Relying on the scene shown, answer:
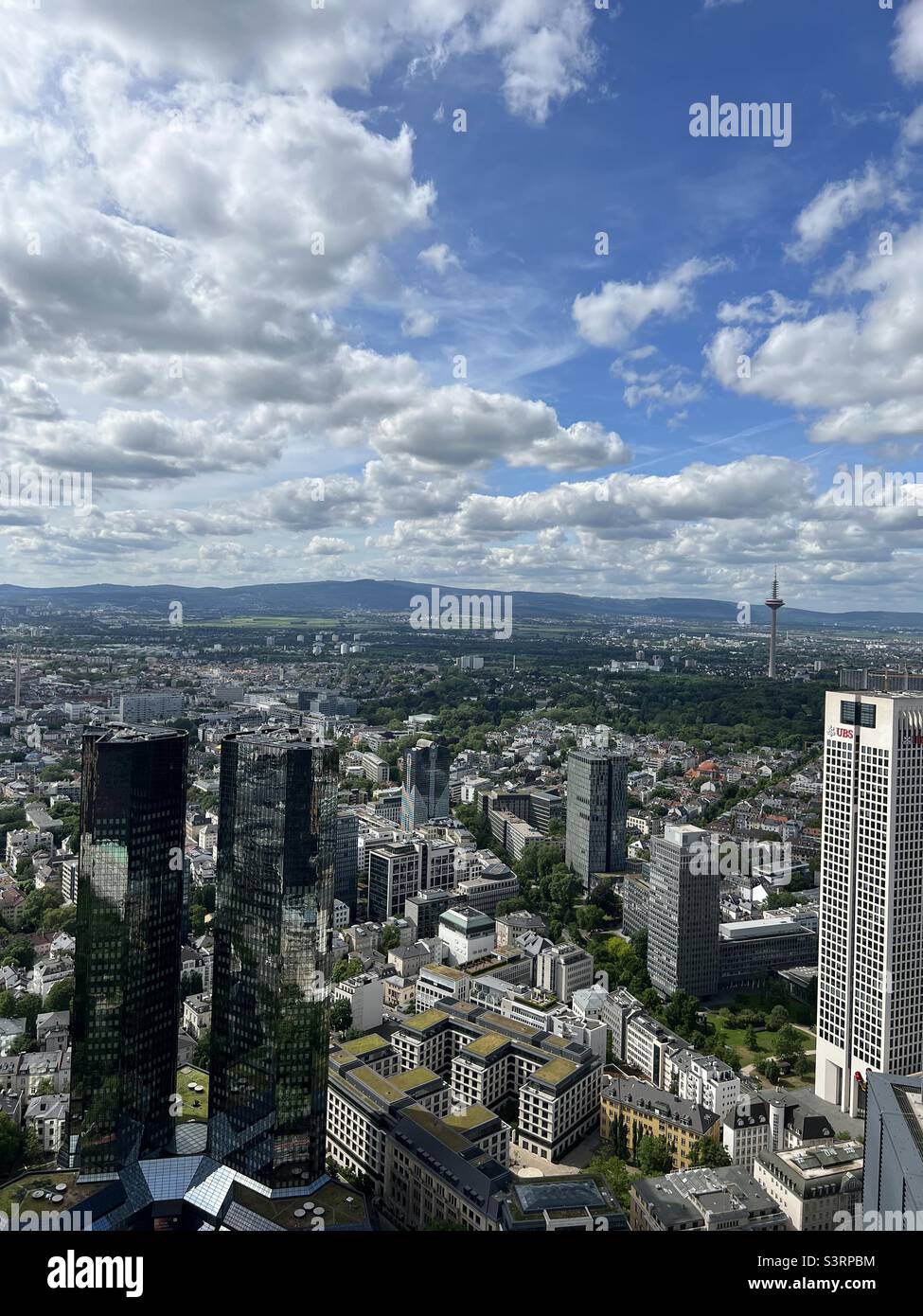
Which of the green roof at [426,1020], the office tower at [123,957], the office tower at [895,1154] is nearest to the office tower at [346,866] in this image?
the green roof at [426,1020]

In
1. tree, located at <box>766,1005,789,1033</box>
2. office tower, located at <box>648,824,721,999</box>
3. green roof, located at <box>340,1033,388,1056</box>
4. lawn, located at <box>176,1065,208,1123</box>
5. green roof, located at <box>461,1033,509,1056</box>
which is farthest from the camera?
office tower, located at <box>648,824,721,999</box>

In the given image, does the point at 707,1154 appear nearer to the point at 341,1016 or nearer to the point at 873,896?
the point at 873,896

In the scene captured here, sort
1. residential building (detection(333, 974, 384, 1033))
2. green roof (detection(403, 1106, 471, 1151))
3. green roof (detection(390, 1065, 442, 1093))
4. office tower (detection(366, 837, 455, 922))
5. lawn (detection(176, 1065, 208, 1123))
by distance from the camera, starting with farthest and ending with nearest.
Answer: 1. office tower (detection(366, 837, 455, 922))
2. residential building (detection(333, 974, 384, 1033))
3. green roof (detection(390, 1065, 442, 1093))
4. lawn (detection(176, 1065, 208, 1123))
5. green roof (detection(403, 1106, 471, 1151))

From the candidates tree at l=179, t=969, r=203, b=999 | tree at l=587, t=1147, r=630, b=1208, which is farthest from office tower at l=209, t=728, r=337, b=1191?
tree at l=179, t=969, r=203, b=999

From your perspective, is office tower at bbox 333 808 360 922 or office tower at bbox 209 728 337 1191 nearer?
office tower at bbox 209 728 337 1191

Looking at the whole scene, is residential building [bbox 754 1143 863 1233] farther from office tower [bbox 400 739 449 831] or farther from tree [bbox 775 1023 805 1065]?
office tower [bbox 400 739 449 831]

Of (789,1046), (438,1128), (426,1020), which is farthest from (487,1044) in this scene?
(789,1046)

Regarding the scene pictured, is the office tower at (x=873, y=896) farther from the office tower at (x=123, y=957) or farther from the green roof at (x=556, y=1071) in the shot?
the office tower at (x=123, y=957)
